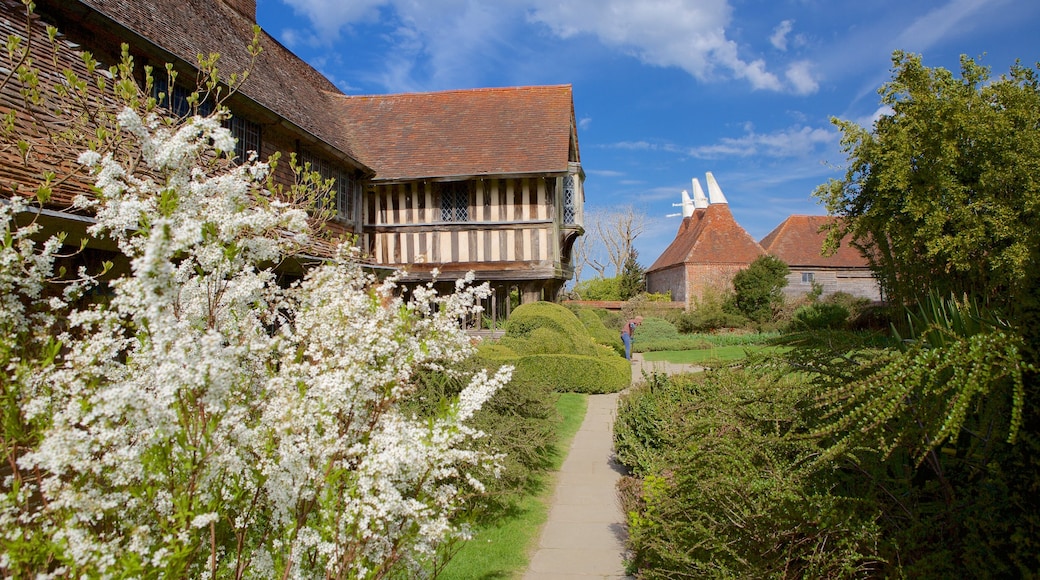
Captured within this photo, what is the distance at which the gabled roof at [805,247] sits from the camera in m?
37.0

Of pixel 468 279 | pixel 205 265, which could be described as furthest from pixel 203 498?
pixel 468 279

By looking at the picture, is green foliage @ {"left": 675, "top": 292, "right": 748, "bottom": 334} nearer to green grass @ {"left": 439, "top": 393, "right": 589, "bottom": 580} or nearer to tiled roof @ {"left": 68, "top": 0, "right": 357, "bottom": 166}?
tiled roof @ {"left": 68, "top": 0, "right": 357, "bottom": 166}

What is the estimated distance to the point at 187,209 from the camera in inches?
88.5

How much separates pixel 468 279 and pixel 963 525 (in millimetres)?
2737

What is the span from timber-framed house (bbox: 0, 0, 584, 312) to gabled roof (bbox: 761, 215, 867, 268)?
2286 cm

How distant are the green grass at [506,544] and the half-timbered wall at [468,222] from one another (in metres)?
9.71

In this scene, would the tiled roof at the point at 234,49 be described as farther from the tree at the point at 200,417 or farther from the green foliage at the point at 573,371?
the green foliage at the point at 573,371

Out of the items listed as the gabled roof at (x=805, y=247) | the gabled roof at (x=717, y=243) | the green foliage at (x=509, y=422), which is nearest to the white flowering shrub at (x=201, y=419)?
the green foliage at (x=509, y=422)

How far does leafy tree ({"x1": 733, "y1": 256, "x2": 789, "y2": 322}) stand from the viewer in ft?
101

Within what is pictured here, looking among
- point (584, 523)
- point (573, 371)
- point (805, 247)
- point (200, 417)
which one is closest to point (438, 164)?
point (573, 371)

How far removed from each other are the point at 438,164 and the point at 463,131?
193cm

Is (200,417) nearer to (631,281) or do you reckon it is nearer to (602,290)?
(631,281)

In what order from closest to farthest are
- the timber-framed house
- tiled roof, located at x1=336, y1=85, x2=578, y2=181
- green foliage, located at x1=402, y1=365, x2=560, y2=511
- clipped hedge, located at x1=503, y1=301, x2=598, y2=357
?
green foliage, located at x1=402, y1=365, x2=560, y2=511 → the timber-framed house → clipped hedge, located at x1=503, y1=301, x2=598, y2=357 → tiled roof, located at x1=336, y1=85, x2=578, y2=181

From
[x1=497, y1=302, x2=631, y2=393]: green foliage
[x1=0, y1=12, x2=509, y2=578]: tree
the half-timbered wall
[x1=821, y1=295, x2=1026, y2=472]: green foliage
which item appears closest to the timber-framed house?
the half-timbered wall
